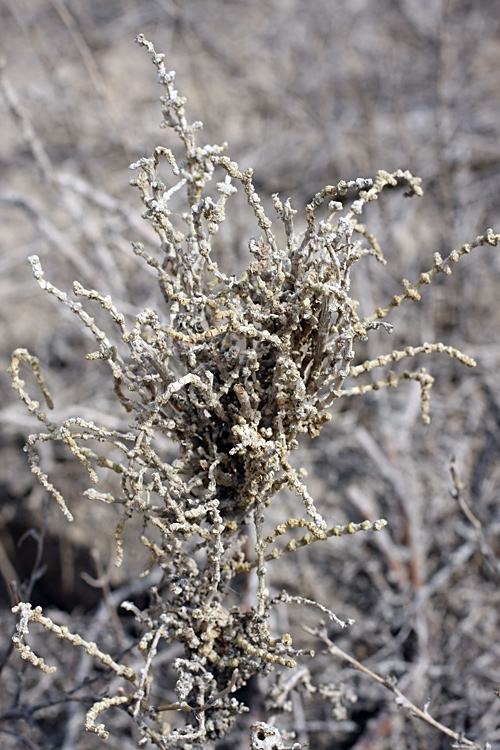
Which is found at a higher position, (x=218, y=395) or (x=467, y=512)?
(x=467, y=512)

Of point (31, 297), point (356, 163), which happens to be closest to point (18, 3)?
point (31, 297)

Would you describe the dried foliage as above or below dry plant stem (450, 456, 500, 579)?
below

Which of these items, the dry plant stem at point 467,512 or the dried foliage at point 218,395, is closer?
the dried foliage at point 218,395

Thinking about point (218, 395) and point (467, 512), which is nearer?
point (218, 395)

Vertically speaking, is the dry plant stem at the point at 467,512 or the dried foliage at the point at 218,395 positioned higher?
the dry plant stem at the point at 467,512

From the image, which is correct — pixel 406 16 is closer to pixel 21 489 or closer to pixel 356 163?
pixel 356 163

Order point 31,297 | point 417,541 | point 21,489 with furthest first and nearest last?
point 31,297 → point 21,489 → point 417,541

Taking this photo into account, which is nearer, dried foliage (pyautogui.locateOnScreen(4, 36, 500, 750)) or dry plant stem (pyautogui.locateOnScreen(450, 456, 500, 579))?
dried foliage (pyautogui.locateOnScreen(4, 36, 500, 750))

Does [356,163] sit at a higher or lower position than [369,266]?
higher
